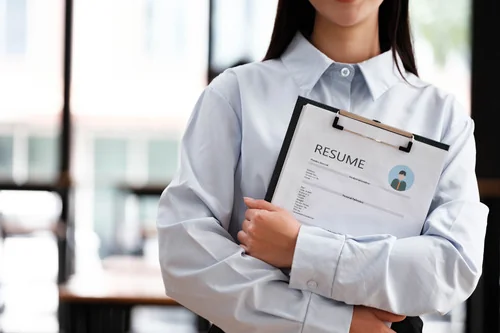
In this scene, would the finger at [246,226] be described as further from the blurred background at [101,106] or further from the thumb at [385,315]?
the blurred background at [101,106]

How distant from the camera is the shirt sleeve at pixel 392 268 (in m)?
1.21

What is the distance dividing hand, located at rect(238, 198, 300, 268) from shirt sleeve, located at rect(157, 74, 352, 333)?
16 millimetres

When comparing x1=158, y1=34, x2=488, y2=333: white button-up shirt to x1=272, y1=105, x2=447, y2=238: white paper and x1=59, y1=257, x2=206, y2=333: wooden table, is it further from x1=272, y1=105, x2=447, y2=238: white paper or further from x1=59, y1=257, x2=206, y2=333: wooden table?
x1=59, y1=257, x2=206, y2=333: wooden table

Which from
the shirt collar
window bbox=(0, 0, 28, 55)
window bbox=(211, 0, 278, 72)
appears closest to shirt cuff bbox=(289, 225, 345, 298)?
the shirt collar

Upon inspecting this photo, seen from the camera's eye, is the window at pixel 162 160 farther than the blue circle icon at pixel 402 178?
Yes

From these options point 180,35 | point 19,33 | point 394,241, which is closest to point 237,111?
point 394,241

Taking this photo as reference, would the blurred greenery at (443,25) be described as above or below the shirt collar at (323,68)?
below

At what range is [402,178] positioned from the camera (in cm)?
127

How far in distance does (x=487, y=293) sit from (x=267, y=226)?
336cm

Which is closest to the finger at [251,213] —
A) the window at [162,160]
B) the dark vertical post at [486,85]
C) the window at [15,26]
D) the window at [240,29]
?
the dark vertical post at [486,85]

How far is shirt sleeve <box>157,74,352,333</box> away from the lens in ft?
4.01

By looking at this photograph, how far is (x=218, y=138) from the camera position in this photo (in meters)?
1.32

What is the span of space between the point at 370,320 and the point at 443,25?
5.47 meters

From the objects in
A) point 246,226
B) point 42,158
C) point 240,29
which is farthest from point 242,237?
point 42,158
